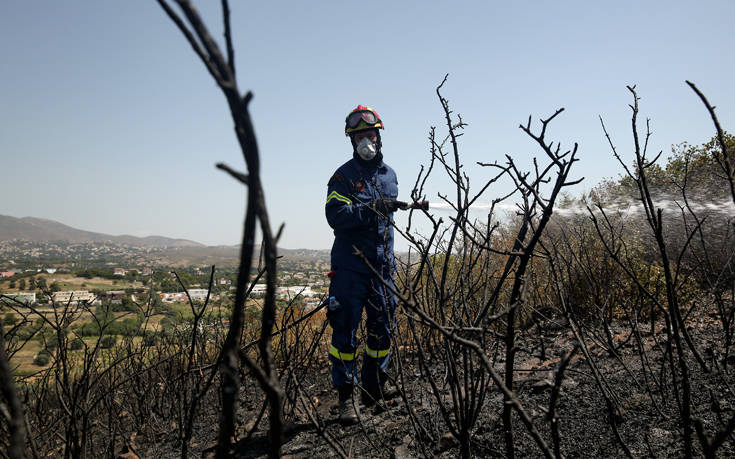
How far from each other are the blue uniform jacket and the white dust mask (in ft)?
0.20

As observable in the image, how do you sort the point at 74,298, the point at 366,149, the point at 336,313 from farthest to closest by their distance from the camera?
1. the point at 366,149
2. the point at 336,313
3. the point at 74,298

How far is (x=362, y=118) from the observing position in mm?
3824

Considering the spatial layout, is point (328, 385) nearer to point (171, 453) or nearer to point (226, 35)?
point (171, 453)

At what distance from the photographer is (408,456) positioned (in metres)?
2.26

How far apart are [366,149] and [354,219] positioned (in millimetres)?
742

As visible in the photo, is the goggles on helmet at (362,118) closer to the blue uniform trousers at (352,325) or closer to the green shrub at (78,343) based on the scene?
the blue uniform trousers at (352,325)

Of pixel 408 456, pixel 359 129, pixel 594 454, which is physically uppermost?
pixel 359 129

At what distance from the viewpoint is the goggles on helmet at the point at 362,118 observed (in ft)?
12.5

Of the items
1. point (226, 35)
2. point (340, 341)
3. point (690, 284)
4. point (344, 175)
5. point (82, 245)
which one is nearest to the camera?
point (226, 35)

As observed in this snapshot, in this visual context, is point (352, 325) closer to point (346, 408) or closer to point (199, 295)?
point (346, 408)

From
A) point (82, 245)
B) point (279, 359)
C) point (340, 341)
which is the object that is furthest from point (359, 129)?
point (82, 245)

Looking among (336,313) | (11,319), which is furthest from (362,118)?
(11,319)

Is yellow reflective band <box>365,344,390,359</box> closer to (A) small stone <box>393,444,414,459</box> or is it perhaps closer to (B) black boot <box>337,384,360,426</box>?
(B) black boot <box>337,384,360,426</box>

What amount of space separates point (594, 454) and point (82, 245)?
132120mm
